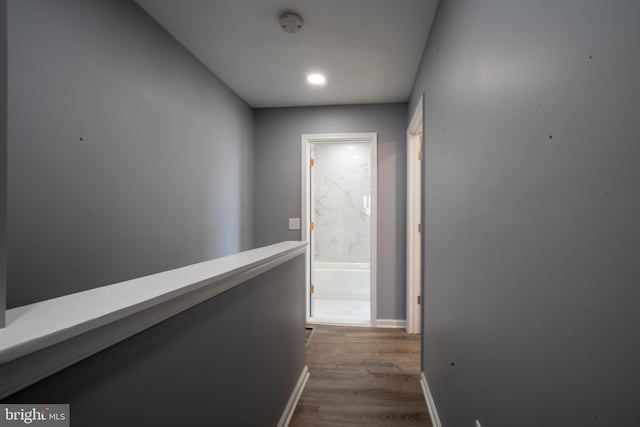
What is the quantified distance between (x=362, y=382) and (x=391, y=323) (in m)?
1.21

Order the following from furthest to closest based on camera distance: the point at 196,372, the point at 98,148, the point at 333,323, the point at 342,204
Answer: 1. the point at 342,204
2. the point at 333,323
3. the point at 98,148
4. the point at 196,372

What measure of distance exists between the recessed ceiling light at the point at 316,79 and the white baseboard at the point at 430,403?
253cm

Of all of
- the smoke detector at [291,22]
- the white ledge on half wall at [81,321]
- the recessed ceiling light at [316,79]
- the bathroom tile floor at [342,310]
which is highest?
the recessed ceiling light at [316,79]

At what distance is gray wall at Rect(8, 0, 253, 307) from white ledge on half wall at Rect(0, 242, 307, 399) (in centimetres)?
81

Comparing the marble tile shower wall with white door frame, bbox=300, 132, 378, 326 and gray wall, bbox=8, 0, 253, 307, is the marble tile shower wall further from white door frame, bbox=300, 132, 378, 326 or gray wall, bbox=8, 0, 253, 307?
gray wall, bbox=8, 0, 253, 307

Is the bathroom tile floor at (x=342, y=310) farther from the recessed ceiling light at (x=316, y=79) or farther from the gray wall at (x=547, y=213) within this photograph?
the recessed ceiling light at (x=316, y=79)

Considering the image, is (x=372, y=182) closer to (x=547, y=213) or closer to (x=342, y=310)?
(x=342, y=310)

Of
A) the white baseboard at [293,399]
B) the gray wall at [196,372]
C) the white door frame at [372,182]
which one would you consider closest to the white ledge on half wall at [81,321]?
the gray wall at [196,372]

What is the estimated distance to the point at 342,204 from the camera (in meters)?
5.12

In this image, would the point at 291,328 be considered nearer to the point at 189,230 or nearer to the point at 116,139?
the point at 189,230

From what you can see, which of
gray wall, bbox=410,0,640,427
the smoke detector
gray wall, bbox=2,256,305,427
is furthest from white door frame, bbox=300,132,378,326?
gray wall, bbox=410,0,640,427

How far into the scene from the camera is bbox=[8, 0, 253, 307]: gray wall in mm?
1151

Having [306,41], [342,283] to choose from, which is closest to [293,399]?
[306,41]

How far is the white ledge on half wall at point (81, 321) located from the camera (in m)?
0.38
